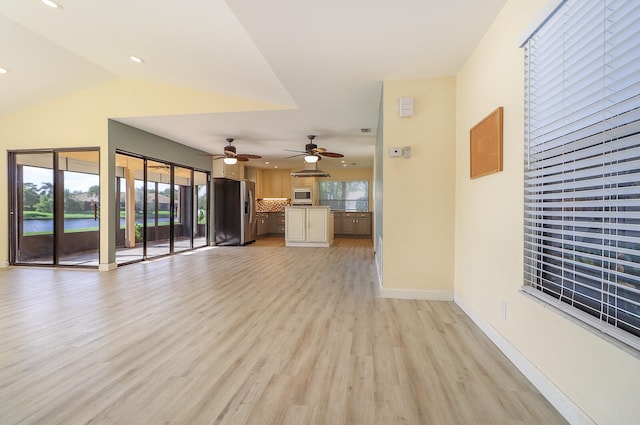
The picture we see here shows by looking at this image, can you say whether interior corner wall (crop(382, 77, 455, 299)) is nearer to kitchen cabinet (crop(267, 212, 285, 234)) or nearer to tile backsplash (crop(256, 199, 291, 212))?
kitchen cabinet (crop(267, 212, 285, 234))

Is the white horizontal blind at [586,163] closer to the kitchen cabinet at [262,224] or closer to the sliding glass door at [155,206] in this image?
the sliding glass door at [155,206]

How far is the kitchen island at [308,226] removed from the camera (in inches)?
326

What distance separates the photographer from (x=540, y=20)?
5.67 ft

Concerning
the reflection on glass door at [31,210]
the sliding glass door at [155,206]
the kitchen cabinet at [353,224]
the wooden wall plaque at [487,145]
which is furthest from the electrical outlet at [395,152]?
the kitchen cabinet at [353,224]

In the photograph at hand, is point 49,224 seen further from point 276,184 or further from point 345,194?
point 345,194

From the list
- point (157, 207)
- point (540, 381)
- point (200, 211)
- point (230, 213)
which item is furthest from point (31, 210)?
point (540, 381)

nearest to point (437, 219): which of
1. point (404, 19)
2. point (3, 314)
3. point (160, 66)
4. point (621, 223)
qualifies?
point (404, 19)

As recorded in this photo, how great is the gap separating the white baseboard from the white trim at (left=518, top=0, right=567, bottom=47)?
1965 mm

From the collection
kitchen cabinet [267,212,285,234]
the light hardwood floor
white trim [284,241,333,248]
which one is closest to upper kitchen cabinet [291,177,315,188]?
kitchen cabinet [267,212,285,234]

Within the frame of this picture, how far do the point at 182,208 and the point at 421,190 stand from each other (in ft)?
21.3

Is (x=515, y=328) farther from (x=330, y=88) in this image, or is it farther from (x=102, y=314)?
(x=102, y=314)

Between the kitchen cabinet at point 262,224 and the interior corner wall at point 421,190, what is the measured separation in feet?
24.5

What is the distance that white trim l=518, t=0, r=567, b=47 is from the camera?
1611 mm

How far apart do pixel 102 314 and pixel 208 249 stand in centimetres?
496
